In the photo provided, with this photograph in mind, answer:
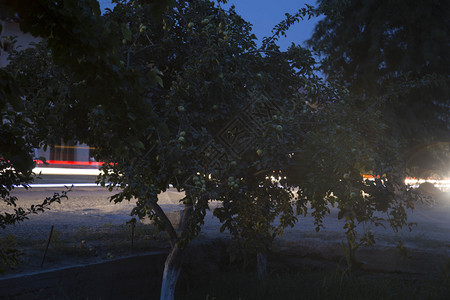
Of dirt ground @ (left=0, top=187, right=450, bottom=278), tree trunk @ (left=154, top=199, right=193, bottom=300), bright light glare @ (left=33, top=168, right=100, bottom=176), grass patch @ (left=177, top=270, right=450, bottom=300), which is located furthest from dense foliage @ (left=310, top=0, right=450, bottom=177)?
bright light glare @ (left=33, top=168, right=100, bottom=176)

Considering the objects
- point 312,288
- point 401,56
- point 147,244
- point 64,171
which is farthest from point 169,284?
point 64,171

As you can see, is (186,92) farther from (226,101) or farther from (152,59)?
(152,59)

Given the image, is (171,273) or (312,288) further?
(312,288)

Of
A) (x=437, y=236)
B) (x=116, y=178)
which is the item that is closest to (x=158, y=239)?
(x=116, y=178)

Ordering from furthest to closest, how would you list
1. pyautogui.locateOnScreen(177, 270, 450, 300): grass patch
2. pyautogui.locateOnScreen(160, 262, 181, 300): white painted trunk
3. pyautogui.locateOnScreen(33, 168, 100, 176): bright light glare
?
pyautogui.locateOnScreen(33, 168, 100, 176): bright light glare < pyautogui.locateOnScreen(177, 270, 450, 300): grass patch < pyautogui.locateOnScreen(160, 262, 181, 300): white painted trunk

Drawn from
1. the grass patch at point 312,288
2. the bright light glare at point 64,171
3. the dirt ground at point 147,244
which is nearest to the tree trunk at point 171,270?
the grass patch at point 312,288

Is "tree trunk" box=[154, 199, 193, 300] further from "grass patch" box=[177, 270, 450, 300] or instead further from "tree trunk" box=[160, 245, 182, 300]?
"grass patch" box=[177, 270, 450, 300]

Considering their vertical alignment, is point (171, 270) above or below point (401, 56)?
below

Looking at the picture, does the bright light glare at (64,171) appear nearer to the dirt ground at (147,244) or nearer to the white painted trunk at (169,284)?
the dirt ground at (147,244)

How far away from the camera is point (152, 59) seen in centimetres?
623

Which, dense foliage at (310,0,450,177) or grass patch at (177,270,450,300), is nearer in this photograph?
grass patch at (177,270,450,300)

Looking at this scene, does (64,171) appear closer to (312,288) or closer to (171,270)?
(171,270)

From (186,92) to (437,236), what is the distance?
959cm

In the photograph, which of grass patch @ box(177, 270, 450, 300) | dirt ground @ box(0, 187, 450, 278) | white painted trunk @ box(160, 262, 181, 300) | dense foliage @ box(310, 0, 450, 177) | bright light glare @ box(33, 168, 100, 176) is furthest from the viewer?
bright light glare @ box(33, 168, 100, 176)
